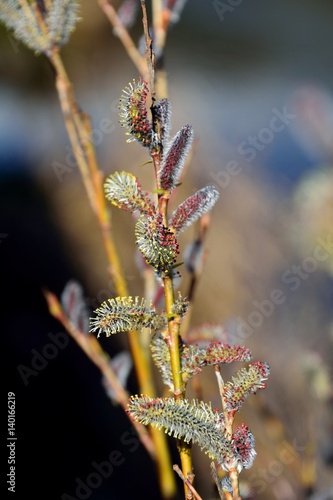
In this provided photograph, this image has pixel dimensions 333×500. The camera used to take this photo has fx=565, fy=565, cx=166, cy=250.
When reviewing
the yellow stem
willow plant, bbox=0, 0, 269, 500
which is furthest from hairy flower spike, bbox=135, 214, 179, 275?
the yellow stem

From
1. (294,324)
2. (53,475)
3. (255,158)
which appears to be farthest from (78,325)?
(255,158)

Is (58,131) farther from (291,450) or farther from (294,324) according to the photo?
(291,450)

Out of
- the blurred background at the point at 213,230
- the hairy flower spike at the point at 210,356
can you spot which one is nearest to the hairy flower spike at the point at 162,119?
the hairy flower spike at the point at 210,356

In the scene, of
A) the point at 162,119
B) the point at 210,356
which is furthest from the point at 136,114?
the point at 210,356

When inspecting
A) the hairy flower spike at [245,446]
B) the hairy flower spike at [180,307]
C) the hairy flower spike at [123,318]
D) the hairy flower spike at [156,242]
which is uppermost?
the hairy flower spike at [156,242]

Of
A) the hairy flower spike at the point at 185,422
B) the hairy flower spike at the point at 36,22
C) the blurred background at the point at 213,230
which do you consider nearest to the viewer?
the hairy flower spike at the point at 185,422

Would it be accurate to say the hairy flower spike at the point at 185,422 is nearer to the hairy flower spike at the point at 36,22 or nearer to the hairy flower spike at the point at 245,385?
the hairy flower spike at the point at 245,385
